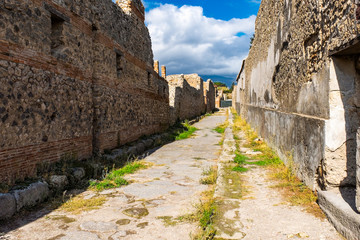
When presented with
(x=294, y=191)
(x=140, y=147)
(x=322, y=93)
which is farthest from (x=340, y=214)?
(x=140, y=147)

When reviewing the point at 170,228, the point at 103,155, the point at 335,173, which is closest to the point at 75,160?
the point at 103,155

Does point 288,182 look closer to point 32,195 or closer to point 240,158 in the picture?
point 240,158

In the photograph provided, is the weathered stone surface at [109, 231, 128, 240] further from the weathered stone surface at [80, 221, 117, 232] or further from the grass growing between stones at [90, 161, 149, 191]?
the grass growing between stones at [90, 161, 149, 191]

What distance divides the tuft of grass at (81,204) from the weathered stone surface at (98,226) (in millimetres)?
431

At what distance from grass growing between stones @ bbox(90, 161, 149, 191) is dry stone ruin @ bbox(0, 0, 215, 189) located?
0.80 m

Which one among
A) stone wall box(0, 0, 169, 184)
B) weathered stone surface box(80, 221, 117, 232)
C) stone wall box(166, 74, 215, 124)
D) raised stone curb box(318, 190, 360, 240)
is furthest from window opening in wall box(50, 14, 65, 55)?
stone wall box(166, 74, 215, 124)

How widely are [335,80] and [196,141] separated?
23.0 feet

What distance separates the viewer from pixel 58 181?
3965 millimetres

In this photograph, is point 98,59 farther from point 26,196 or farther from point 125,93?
point 26,196

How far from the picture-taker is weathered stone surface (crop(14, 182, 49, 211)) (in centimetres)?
317

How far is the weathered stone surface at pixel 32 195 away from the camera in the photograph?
10.4 feet

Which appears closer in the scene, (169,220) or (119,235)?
(119,235)

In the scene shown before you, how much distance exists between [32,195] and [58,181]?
1.95ft

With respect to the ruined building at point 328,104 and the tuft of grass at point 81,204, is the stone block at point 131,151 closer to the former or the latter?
the tuft of grass at point 81,204
